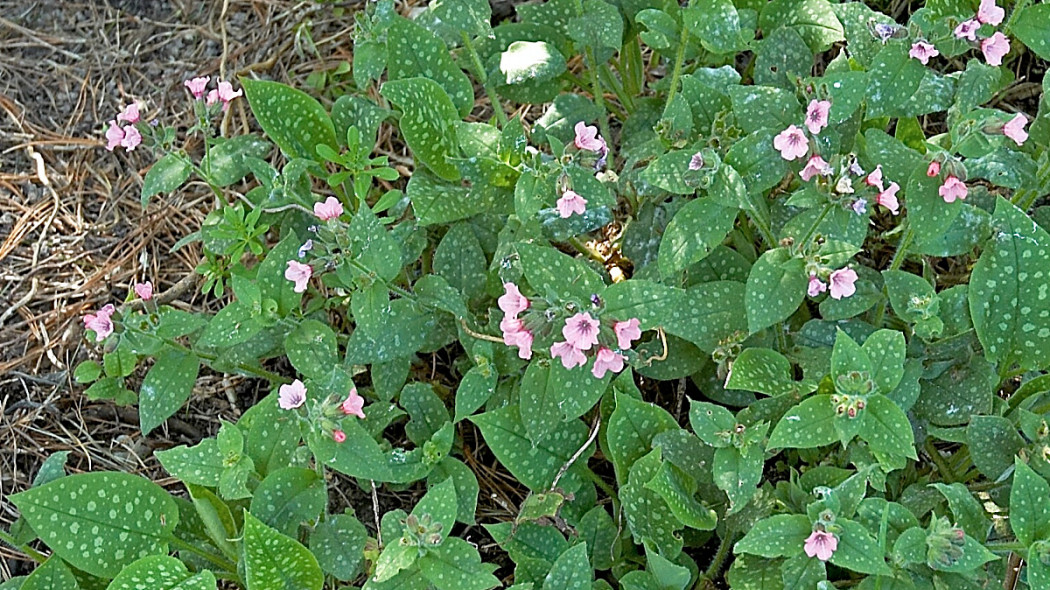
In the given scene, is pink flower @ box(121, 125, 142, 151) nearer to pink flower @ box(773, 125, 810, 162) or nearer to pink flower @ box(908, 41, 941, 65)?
pink flower @ box(773, 125, 810, 162)

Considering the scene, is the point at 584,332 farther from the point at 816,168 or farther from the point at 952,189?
the point at 952,189

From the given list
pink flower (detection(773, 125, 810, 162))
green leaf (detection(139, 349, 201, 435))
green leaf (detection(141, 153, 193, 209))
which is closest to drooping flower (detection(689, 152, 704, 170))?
→ pink flower (detection(773, 125, 810, 162))

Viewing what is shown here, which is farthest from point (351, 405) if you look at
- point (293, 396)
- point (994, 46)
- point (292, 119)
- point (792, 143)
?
point (994, 46)

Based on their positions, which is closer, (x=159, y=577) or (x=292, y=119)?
(x=159, y=577)

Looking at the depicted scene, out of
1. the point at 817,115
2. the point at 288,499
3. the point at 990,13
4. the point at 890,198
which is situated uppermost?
the point at 990,13

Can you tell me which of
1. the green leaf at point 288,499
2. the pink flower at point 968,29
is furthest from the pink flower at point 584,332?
the pink flower at point 968,29

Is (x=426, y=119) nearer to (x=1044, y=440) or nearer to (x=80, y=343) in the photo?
(x=80, y=343)

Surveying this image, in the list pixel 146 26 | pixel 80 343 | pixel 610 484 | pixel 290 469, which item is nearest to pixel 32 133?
pixel 146 26
